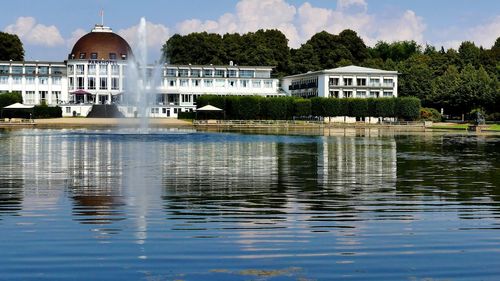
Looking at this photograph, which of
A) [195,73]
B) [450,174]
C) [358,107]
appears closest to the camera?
[450,174]

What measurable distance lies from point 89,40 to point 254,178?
104m

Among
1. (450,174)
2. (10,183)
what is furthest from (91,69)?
(10,183)

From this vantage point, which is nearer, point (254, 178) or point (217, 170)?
point (254, 178)

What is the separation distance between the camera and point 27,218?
15.5 meters

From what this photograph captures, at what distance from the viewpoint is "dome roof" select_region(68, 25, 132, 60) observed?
12288 cm

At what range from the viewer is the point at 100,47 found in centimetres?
12344

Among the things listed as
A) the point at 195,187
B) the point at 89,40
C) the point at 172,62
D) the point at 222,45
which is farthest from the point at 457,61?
the point at 195,187

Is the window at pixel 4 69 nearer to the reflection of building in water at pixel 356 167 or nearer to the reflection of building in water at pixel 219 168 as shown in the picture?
the reflection of building in water at pixel 219 168

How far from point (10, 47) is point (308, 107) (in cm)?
5671

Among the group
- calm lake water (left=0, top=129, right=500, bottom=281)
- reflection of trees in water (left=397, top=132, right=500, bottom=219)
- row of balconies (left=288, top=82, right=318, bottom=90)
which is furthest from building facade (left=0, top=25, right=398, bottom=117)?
calm lake water (left=0, top=129, right=500, bottom=281)

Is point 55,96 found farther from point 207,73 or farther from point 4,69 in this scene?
point 207,73

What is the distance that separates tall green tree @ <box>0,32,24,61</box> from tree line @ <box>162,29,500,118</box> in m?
24.6

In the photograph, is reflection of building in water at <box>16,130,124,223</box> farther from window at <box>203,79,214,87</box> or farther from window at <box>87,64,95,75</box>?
window at <box>203,79,214,87</box>

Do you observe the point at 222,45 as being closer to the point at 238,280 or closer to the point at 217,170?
the point at 217,170
